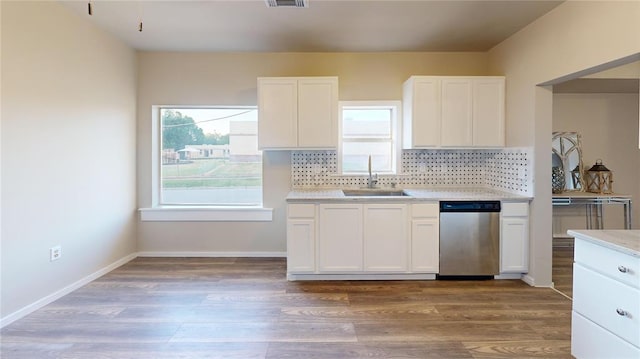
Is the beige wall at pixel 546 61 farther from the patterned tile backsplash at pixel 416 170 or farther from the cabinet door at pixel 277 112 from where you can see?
the cabinet door at pixel 277 112

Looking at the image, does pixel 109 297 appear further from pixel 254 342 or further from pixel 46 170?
pixel 254 342

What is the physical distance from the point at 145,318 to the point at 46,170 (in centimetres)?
149

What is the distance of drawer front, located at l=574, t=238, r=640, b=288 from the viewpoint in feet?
5.52

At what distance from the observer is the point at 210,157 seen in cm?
446

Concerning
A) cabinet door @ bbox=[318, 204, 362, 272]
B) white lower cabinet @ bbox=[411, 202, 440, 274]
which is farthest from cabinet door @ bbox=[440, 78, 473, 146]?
cabinet door @ bbox=[318, 204, 362, 272]

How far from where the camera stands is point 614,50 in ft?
7.85

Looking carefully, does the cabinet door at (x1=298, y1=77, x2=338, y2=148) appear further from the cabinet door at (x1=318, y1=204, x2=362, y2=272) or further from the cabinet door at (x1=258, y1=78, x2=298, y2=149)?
the cabinet door at (x1=318, y1=204, x2=362, y2=272)

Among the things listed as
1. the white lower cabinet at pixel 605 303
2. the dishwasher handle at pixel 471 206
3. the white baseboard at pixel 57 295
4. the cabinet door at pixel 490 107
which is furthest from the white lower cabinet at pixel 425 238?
the white baseboard at pixel 57 295

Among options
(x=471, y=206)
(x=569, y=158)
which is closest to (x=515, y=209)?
(x=471, y=206)

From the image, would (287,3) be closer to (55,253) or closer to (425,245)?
(425,245)

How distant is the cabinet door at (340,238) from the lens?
11.3 ft

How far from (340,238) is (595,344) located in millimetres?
2057

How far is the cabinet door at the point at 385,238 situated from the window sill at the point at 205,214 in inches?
54.8

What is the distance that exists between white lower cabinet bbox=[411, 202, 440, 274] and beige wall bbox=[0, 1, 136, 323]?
323cm
